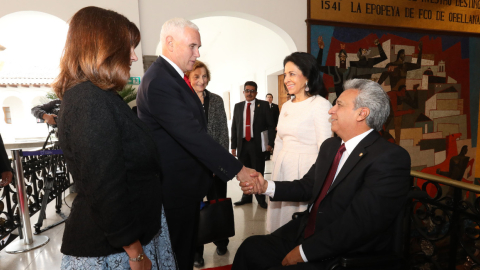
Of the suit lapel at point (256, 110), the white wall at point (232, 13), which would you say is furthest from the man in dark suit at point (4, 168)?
the suit lapel at point (256, 110)

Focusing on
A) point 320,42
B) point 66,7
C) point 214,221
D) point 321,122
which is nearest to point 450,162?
point 320,42

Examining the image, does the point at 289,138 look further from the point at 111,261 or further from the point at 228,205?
the point at 111,261

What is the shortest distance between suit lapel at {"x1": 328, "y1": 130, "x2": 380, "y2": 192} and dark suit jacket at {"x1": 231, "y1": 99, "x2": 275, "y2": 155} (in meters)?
2.77

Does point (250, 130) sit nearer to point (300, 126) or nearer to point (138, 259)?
point (300, 126)

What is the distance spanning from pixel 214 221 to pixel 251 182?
1.18 feet

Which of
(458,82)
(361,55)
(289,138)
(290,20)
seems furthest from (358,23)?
(289,138)

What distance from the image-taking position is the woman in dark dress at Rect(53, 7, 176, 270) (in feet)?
2.82

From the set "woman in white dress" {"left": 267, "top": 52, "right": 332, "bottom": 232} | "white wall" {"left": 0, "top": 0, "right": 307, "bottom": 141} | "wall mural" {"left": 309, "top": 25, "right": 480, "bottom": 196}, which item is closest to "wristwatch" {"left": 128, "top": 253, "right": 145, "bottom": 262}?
"woman in white dress" {"left": 267, "top": 52, "right": 332, "bottom": 232}

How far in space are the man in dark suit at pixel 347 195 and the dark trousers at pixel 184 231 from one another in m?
0.29

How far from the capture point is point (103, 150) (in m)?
0.86

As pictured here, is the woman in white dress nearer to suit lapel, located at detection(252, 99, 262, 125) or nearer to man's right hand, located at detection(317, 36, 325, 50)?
suit lapel, located at detection(252, 99, 262, 125)

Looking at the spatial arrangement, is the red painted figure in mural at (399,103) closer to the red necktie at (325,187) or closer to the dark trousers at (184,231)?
the red necktie at (325,187)

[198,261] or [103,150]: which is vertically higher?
[103,150]

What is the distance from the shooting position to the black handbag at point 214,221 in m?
1.72
